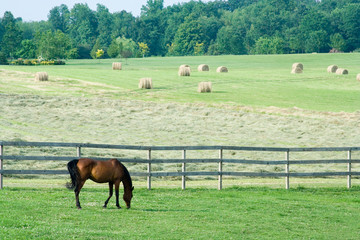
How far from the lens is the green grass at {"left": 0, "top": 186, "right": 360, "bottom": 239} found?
1194cm

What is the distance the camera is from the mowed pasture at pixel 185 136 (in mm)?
12875

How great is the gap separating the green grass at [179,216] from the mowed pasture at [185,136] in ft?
0.08

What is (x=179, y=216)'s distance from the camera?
1395cm

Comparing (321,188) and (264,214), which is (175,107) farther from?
(264,214)

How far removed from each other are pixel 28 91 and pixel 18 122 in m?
13.1

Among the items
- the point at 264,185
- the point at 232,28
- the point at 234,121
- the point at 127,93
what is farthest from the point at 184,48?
the point at 264,185

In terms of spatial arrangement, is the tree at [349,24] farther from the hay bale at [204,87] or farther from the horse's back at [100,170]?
the horse's back at [100,170]

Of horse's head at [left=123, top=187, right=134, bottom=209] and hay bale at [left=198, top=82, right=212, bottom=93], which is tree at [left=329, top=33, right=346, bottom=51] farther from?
horse's head at [left=123, top=187, right=134, bottom=209]

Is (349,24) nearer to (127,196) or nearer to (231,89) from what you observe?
(231,89)

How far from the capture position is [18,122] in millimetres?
33812

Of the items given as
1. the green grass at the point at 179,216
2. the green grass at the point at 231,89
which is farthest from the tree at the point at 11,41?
the green grass at the point at 179,216

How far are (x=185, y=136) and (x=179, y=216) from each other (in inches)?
732

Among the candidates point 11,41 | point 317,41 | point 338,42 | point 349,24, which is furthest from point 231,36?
point 11,41

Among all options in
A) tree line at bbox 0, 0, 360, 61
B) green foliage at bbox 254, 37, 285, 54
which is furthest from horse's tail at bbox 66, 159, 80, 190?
green foliage at bbox 254, 37, 285, 54
